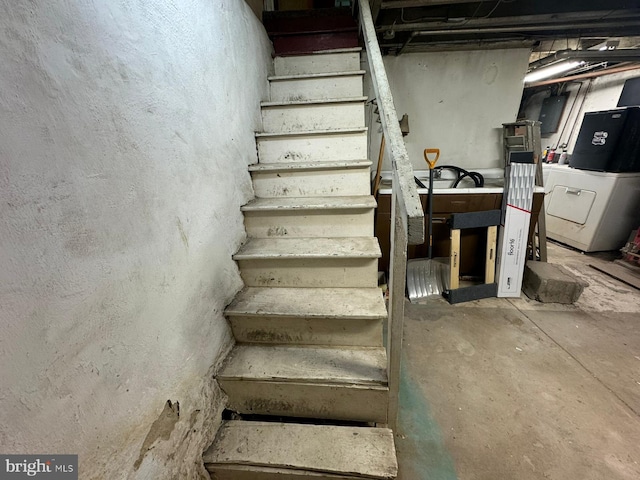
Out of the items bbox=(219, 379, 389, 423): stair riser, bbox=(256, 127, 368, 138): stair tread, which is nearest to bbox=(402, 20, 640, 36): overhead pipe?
bbox=(256, 127, 368, 138): stair tread

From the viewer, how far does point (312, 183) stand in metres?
1.67

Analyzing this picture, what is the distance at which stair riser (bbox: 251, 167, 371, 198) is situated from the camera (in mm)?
1632

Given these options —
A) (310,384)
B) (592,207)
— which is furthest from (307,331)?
(592,207)

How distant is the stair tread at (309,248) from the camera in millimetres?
1344

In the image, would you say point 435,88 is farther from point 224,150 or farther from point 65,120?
point 65,120

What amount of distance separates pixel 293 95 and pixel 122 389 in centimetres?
204

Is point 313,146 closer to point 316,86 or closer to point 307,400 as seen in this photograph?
point 316,86

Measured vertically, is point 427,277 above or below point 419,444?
above

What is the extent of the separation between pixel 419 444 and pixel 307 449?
61 cm

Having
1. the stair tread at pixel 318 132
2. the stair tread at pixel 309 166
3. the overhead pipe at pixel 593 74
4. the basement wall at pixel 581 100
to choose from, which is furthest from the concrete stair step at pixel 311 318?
the overhead pipe at pixel 593 74

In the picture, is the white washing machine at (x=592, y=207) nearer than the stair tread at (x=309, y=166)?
No

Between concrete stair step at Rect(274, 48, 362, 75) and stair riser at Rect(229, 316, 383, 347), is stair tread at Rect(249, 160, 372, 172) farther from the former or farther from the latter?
concrete stair step at Rect(274, 48, 362, 75)

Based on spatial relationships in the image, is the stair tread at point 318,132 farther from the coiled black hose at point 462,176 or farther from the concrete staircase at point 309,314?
the coiled black hose at point 462,176

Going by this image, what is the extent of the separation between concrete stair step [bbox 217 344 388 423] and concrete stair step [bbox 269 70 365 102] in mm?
1815
